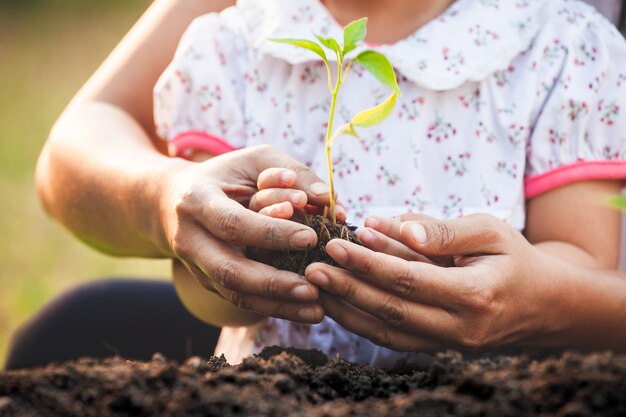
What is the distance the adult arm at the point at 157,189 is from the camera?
1154 millimetres

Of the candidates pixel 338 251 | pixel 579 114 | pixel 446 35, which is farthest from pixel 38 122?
pixel 338 251

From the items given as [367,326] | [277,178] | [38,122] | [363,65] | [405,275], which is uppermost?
[363,65]

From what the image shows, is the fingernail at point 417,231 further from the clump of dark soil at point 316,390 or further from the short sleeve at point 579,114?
the short sleeve at point 579,114

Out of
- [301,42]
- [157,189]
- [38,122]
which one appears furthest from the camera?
[38,122]

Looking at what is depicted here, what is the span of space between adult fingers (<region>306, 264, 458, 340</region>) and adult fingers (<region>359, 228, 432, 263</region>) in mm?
62

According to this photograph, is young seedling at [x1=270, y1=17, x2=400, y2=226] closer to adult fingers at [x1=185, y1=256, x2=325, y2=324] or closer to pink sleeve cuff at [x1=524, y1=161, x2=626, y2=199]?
adult fingers at [x1=185, y1=256, x2=325, y2=324]

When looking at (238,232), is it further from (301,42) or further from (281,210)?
(301,42)

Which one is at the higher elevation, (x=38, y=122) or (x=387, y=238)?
(x=387, y=238)

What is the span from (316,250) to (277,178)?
123mm

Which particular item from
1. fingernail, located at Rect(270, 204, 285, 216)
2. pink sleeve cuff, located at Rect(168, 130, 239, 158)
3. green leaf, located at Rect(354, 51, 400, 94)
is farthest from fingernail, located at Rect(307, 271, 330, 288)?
pink sleeve cuff, located at Rect(168, 130, 239, 158)

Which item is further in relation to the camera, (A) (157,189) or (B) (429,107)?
(B) (429,107)

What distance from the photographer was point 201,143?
1.69 metres

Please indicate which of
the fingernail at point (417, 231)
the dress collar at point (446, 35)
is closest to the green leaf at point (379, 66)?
the fingernail at point (417, 231)

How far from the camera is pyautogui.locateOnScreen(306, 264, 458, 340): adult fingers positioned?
115cm
